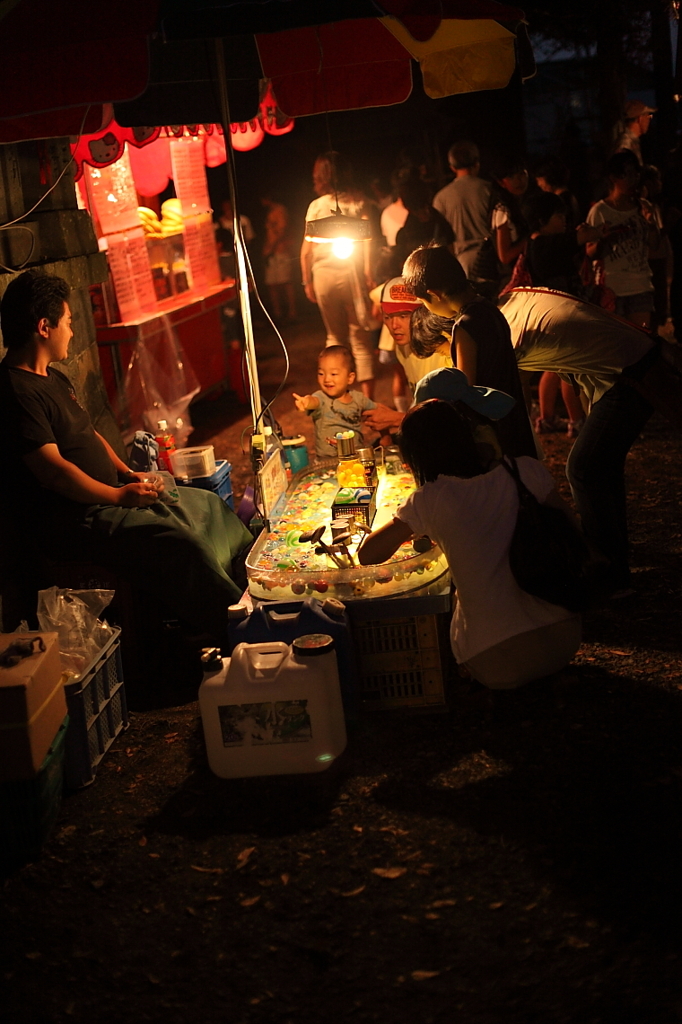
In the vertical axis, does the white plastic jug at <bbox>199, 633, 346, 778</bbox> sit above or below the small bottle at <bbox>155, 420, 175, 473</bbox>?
below

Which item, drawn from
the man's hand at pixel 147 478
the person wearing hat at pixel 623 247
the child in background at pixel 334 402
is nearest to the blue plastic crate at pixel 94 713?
the man's hand at pixel 147 478

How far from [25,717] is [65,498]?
148 cm

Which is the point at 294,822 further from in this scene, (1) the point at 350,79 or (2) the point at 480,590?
(1) the point at 350,79

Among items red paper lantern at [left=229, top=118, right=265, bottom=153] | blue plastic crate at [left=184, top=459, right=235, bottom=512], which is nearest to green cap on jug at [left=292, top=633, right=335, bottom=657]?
blue plastic crate at [left=184, top=459, right=235, bottom=512]

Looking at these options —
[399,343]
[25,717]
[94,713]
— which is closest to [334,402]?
[399,343]

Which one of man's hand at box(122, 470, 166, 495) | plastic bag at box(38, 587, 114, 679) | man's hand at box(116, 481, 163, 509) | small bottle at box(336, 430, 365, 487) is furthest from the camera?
small bottle at box(336, 430, 365, 487)

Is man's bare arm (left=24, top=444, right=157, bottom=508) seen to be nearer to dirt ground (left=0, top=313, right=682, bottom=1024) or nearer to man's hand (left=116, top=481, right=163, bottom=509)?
man's hand (left=116, top=481, right=163, bottom=509)

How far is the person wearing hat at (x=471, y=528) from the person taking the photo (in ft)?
12.5

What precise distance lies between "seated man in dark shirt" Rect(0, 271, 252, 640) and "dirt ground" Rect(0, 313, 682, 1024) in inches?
24.5

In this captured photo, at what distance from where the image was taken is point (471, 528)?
3807 mm

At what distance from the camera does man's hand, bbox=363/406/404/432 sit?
5737 millimetres

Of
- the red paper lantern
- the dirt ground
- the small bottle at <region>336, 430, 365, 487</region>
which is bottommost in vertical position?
the dirt ground

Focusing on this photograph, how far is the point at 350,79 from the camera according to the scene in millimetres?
6734

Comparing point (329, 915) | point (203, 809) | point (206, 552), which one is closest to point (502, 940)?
point (329, 915)
